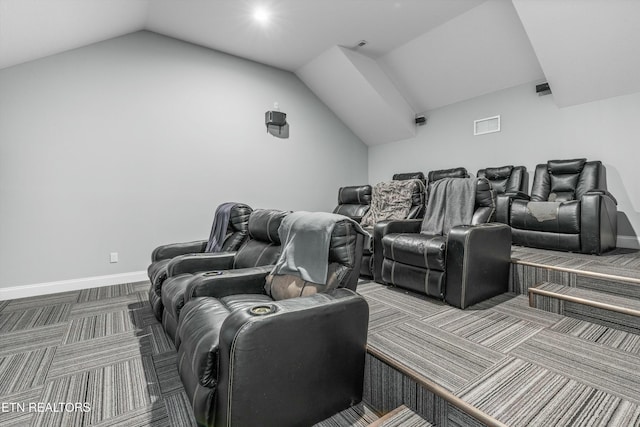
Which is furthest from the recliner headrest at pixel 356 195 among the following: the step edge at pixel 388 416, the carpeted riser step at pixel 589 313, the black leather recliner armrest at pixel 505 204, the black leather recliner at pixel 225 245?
the step edge at pixel 388 416

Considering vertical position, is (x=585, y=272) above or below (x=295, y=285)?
below

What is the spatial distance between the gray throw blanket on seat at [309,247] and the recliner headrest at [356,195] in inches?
96.1

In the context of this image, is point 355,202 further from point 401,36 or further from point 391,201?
point 401,36

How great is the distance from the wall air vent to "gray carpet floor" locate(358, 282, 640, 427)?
3031 mm

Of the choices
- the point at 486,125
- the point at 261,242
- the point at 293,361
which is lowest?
the point at 293,361

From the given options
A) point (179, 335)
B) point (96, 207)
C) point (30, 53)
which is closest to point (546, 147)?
point (179, 335)

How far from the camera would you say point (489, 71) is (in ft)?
13.6

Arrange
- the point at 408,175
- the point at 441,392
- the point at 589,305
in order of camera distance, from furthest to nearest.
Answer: the point at 408,175
the point at 589,305
the point at 441,392

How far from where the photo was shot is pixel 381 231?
2896 millimetres

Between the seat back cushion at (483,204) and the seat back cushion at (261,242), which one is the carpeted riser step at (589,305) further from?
the seat back cushion at (261,242)

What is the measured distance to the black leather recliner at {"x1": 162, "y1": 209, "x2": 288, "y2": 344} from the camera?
6.53 feet

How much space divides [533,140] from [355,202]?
2511 millimetres

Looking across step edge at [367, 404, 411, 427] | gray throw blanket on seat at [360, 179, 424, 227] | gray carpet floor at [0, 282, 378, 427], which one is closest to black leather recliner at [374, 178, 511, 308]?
gray throw blanket on seat at [360, 179, 424, 227]

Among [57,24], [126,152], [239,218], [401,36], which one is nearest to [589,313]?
[239,218]
